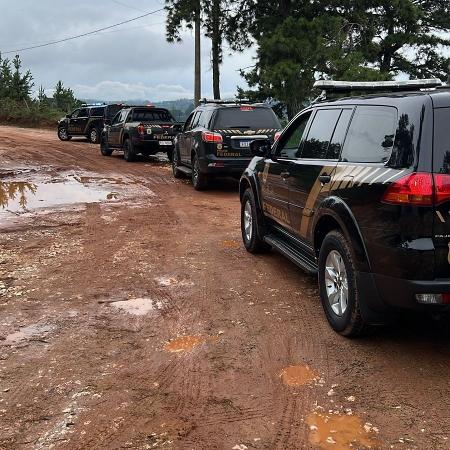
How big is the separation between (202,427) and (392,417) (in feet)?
3.43

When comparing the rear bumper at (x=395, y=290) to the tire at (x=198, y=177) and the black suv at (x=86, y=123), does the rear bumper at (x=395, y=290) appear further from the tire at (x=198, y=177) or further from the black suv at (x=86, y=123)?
the black suv at (x=86, y=123)

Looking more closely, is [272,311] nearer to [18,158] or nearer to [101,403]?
[101,403]

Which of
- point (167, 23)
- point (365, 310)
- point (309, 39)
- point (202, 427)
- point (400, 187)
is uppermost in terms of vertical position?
point (167, 23)

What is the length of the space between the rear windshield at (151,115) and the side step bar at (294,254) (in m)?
12.7

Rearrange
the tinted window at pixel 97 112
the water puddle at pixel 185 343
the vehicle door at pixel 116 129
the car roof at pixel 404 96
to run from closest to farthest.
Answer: the car roof at pixel 404 96
the water puddle at pixel 185 343
the vehicle door at pixel 116 129
the tinted window at pixel 97 112

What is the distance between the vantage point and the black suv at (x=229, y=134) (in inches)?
441

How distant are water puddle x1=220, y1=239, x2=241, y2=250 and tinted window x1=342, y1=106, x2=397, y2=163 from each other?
3167 millimetres

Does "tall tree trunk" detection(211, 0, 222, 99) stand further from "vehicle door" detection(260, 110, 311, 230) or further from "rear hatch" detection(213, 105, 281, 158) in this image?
"vehicle door" detection(260, 110, 311, 230)

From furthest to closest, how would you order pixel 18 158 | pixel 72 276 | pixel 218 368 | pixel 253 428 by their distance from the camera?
pixel 18 158
pixel 72 276
pixel 218 368
pixel 253 428

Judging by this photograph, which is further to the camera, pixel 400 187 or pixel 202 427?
pixel 400 187

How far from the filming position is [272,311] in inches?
195

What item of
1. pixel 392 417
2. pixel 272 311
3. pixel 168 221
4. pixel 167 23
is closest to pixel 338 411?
pixel 392 417

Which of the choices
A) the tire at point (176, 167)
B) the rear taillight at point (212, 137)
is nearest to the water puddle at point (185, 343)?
the rear taillight at point (212, 137)

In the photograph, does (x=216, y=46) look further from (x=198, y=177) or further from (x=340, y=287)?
(x=340, y=287)
